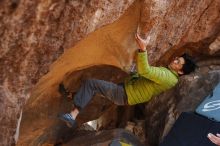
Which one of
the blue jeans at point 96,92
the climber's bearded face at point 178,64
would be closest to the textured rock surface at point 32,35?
the blue jeans at point 96,92

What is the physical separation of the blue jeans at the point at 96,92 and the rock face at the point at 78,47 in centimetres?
68

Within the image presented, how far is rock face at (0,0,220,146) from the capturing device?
21.6ft

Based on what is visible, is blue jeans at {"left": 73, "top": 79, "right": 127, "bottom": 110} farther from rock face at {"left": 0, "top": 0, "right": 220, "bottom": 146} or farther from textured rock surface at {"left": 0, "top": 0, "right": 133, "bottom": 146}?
textured rock surface at {"left": 0, "top": 0, "right": 133, "bottom": 146}

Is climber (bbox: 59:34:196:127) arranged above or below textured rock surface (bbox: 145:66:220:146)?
above

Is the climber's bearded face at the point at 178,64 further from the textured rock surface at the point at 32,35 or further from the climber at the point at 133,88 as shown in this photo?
the textured rock surface at the point at 32,35

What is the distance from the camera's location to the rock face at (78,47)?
6.57 m

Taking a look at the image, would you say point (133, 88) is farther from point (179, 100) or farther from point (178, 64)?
point (179, 100)

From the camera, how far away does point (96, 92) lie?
7.87 metres

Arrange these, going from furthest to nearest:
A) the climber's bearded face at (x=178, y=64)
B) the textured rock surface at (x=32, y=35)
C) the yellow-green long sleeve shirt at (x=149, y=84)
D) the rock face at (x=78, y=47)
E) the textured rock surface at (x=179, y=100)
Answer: the textured rock surface at (x=179, y=100) < the climber's bearded face at (x=178, y=64) < the yellow-green long sleeve shirt at (x=149, y=84) < the rock face at (x=78, y=47) < the textured rock surface at (x=32, y=35)

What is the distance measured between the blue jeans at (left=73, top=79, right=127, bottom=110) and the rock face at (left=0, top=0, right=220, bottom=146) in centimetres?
68

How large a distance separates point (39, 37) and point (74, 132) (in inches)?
134

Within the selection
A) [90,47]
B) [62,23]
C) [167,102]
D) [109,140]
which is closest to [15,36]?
[62,23]

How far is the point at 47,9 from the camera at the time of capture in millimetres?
6438

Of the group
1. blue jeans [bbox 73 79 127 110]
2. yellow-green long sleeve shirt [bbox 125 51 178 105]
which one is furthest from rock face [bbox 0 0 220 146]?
yellow-green long sleeve shirt [bbox 125 51 178 105]
